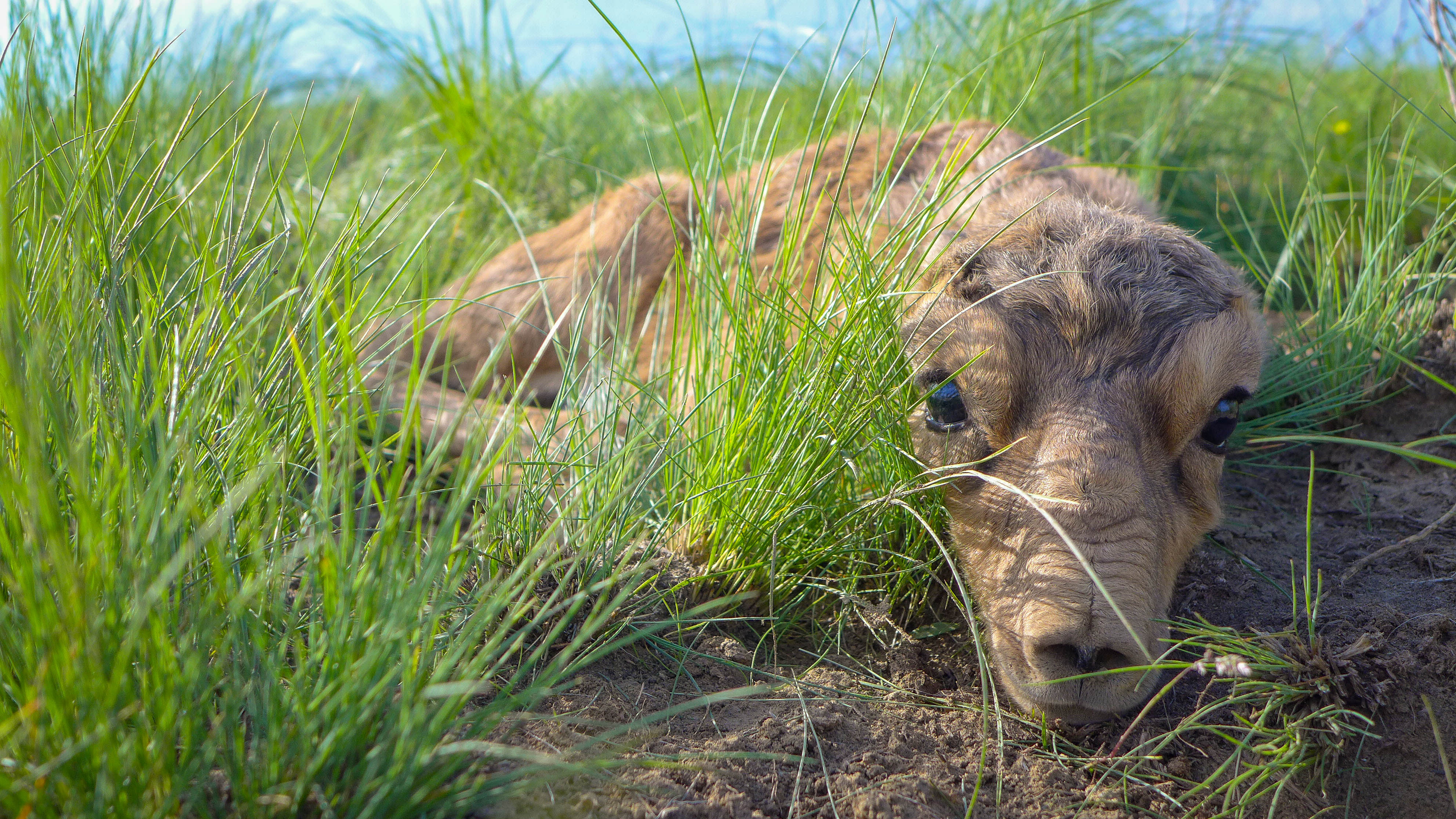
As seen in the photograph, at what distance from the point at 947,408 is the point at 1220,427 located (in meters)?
0.75

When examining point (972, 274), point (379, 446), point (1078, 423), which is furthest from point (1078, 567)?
point (379, 446)

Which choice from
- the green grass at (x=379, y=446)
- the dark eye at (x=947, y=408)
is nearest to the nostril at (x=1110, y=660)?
the green grass at (x=379, y=446)

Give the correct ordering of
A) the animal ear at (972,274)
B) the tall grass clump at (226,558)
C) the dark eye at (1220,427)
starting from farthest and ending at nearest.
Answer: the animal ear at (972,274), the dark eye at (1220,427), the tall grass clump at (226,558)

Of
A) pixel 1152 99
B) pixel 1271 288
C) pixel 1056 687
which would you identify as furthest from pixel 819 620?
pixel 1152 99

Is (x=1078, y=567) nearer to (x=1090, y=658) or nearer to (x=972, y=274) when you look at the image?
(x=1090, y=658)

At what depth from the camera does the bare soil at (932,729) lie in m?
1.88

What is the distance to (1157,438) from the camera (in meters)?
2.49

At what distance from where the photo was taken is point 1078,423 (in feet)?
7.75

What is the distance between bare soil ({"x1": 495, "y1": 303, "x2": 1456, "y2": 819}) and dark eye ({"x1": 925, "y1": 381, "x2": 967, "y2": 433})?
553 mm

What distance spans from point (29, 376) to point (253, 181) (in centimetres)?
71

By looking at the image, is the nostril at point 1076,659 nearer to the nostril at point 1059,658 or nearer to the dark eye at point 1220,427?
the nostril at point 1059,658

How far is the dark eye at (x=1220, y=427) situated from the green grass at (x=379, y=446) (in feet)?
2.16

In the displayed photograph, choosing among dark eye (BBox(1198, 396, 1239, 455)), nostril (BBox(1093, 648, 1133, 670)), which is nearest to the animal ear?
dark eye (BBox(1198, 396, 1239, 455))

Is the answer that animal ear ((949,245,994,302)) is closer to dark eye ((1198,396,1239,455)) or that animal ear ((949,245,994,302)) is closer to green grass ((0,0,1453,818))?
green grass ((0,0,1453,818))
